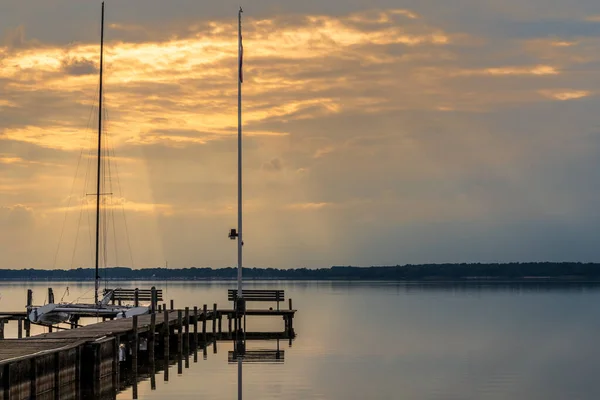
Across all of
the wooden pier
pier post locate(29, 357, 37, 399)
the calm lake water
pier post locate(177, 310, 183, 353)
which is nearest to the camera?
the wooden pier

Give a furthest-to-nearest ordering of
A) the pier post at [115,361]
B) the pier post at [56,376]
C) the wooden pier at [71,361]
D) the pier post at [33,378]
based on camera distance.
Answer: the pier post at [115,361]
the pier post at [56,376]
the pier post at [33,378]
the wooden pier at [71,361]

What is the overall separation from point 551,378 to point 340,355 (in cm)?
1259

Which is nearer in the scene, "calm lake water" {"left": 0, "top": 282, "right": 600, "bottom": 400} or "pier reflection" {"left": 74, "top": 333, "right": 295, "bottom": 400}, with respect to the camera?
"pier reflection" {"left": 74, "top": 333, "right": 295, "bottom": 400}

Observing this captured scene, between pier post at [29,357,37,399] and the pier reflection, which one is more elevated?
pier post at [29,357,37,399]

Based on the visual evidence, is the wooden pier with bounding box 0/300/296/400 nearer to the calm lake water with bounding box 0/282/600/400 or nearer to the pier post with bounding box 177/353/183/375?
the pier post with bounding box 177/353/183/375

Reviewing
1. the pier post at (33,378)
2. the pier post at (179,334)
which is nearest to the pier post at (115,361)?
the pier post at (33,378)

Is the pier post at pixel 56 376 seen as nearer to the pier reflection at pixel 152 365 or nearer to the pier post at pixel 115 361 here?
the pier reflection at pixel 152 365

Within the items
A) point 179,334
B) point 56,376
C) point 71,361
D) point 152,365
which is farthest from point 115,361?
point 179,334

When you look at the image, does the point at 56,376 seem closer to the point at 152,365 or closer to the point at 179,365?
the point at 152,365

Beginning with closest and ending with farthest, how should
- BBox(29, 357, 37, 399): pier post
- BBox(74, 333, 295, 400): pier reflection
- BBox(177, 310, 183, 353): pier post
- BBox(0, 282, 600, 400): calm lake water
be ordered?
1. BBox(29, 357, 37, 399): pier post
2. BBox(74, 333, 295, 400): pier reflection
3. BBox(0, 282, 600, 400): calm lake water
4. BBox(177, 310, 183, 353): pier post

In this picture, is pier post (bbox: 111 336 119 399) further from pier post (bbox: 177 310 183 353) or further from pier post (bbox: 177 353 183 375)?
pier post (bbox: 177 310 183 353)

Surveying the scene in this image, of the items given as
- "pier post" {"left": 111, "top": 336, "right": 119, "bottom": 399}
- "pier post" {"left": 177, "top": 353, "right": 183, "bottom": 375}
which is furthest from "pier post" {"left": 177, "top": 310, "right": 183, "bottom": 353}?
"pier post" {"left": 111, "top": 336, "right": 119, "bottom": 399}

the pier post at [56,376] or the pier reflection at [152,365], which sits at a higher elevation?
the pier post at [56,376]

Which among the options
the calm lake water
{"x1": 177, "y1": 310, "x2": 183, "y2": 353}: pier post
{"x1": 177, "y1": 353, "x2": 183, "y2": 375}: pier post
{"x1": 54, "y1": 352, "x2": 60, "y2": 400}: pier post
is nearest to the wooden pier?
{"x1": 54, "y1": 352, "x2": 60, "y2": 400}: pier post
